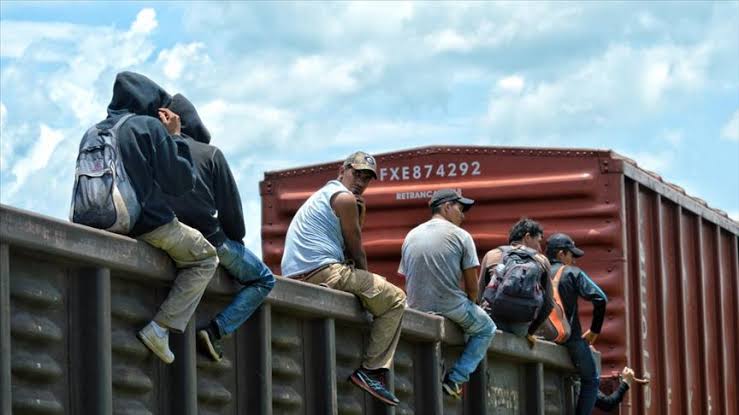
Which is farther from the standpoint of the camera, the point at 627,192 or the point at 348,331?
the point at 627,192

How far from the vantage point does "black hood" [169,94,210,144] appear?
7598mm

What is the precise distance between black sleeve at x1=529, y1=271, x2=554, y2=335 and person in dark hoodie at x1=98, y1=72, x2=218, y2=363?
381cm

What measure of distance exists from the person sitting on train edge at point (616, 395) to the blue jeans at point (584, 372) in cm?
39

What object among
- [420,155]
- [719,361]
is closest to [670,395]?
[719,361]

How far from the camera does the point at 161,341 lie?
6.83 meters

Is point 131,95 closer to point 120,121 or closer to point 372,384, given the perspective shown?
point 120,121

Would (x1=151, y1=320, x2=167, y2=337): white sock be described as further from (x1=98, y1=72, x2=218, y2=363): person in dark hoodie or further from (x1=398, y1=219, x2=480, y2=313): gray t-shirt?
(x1=398, y1=219, x2=480, y2=313): gray t-shirt

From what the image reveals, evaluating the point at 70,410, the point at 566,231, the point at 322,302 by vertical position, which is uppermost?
the point at 566,231

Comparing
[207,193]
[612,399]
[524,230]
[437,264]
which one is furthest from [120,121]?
[612,399]

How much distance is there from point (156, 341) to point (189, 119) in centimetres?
130

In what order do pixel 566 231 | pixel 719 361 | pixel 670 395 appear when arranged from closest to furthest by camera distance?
pixel 566 231 → pixel 670 395 → pixel 719 361

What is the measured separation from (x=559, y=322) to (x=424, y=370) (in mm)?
2014

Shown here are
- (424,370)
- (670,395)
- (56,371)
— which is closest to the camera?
(56,371)

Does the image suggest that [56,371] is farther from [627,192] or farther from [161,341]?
[627,192]
